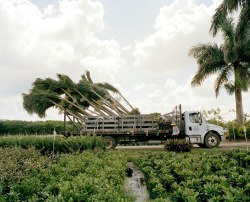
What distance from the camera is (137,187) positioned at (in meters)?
10.7

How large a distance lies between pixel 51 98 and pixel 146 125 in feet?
22.7

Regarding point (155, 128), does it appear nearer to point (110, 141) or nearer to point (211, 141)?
point (110, 141)

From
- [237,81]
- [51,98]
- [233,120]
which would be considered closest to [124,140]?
[51,98]

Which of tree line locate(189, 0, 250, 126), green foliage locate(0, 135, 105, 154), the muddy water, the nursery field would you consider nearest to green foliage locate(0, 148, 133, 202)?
the nursery field

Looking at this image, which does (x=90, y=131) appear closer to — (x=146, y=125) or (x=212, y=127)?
(x=146, y=125)

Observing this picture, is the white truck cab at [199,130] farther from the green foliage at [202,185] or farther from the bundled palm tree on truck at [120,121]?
the green foliage at [202,185]

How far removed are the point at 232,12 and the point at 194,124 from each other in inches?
253

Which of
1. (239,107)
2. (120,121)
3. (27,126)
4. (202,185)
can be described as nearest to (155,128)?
(120,121)

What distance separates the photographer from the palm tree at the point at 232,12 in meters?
18.4

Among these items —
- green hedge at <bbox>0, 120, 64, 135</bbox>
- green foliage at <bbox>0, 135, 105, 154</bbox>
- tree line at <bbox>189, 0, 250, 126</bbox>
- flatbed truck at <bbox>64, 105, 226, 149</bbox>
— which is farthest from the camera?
green hedge at <bbox>0, 120, 64, 135</bbox>

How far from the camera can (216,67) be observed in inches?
1256

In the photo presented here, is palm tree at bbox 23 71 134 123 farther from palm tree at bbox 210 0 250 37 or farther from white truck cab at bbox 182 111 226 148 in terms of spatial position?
palm tree at bbox 210 0 250 37

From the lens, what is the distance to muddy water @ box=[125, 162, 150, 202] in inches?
368

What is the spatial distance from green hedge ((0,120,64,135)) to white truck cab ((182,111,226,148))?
2053 centimetres
